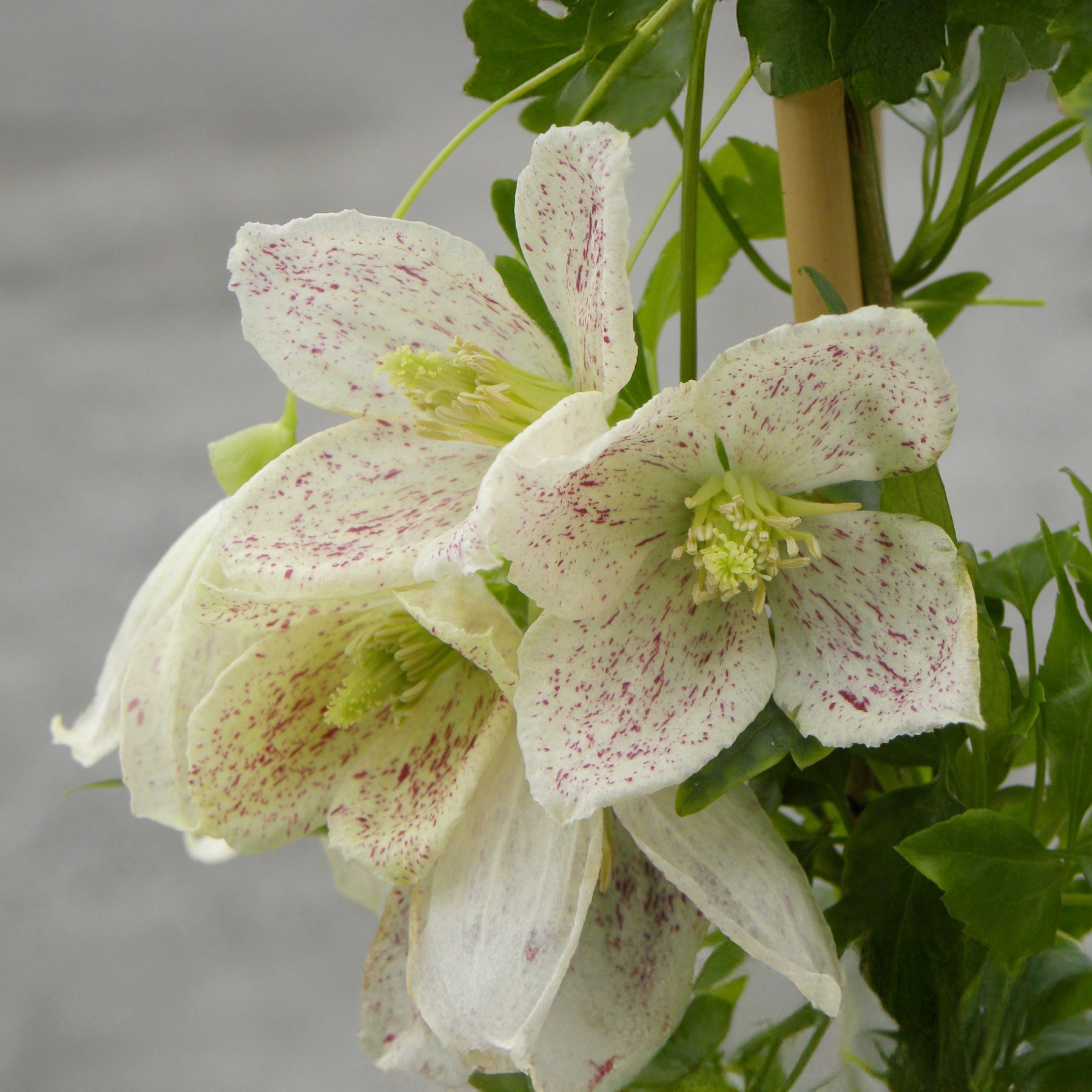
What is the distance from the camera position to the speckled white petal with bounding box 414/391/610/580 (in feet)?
0.65

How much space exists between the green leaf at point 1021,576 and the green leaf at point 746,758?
3.7 inches

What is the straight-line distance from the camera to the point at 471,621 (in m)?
0.25

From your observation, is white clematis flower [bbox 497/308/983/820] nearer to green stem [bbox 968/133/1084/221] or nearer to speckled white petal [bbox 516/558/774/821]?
speckled white petal [bbox 516/558/774/821]

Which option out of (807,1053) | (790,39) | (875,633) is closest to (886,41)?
(790,39)

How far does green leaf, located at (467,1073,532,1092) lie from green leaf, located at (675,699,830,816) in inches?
4.8

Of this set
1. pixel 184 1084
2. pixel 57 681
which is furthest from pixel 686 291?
pixel 57 681

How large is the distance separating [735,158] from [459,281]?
14 cm

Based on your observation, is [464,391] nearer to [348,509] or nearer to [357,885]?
[348,509]

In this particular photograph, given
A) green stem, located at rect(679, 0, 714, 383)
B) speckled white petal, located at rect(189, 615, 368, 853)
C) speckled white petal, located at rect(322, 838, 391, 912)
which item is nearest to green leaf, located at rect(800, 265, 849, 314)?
green stem, located at rect(679, 0, 714, 383)

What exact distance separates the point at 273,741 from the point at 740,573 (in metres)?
0.11

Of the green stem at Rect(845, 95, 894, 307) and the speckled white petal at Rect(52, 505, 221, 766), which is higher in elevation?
the green stem at Rect(845, 95, 894, 307)

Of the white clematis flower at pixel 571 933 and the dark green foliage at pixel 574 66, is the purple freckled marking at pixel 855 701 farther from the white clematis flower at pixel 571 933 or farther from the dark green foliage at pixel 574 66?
the dark green foliage at pixel 574 66

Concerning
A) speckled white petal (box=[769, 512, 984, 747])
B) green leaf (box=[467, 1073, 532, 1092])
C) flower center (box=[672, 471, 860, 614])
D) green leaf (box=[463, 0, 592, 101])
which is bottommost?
green leaf (box=[467, 1073, 532, 1092])

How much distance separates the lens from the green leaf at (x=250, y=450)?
31 cm
